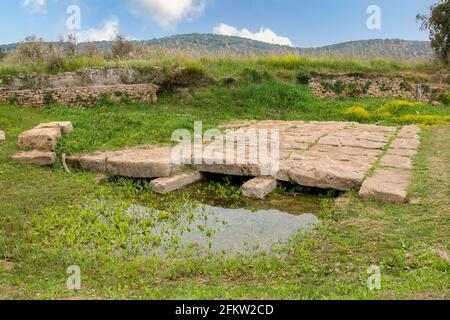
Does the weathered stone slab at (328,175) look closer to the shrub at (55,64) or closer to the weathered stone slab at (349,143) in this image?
the weathered stone slab at (349,143)

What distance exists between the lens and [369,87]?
16.3 m

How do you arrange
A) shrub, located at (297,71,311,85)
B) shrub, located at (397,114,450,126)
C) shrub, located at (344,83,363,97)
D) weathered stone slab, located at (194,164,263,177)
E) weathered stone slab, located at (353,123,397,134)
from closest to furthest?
weathered stone slab, located at (194,164,263,177)
weathered stone slab, located at (353,123,397,134)
shrub, located at (397,114,450,126)
shrub, located at (297,71,311,85)
shrub, located at (344,83,363,97)

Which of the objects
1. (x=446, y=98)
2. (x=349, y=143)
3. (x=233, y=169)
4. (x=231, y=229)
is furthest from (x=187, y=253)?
(x=446, y=98)

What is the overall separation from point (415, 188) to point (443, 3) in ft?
57.0

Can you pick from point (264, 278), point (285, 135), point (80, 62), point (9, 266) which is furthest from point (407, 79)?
point (9, 266)

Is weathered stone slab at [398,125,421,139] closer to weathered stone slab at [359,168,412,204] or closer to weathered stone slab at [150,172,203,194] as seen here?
weathered stone slab at [359,168,412,204]

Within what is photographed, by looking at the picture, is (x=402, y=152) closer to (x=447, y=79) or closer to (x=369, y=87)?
(x=369, y=87)

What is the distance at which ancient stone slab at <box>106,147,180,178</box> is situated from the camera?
781 centimetres

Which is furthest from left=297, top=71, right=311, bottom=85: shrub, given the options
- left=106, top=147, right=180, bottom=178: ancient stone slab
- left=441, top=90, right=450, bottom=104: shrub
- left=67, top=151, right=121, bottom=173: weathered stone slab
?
left=67, top=151, right=121, bottom=173: weathered stone slab

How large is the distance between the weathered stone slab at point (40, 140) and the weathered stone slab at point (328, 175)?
449 cm

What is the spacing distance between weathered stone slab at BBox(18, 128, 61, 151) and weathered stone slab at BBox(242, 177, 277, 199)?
12.8 feet

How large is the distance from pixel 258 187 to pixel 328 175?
108 centimetres

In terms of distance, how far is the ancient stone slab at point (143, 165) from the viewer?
781 centimetres
